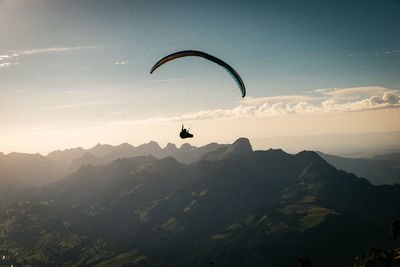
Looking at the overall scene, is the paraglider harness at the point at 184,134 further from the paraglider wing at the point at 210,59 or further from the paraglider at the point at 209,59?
the paraglider wing at the point at 210,59

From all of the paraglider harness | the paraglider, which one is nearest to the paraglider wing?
the paraglider

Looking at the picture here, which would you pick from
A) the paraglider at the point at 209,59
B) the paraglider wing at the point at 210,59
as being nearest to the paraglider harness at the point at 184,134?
the paraglider at the point at 209,59

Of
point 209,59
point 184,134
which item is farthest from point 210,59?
point 184,134

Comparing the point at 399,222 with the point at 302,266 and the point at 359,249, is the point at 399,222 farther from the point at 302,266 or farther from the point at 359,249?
the point at 359,249

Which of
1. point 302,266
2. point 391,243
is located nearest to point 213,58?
point 302,266

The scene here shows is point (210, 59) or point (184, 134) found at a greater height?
point (210, 59)

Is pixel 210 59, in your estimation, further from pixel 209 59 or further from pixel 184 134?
pixel 184 134

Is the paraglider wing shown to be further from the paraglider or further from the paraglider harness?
the paraglider harness

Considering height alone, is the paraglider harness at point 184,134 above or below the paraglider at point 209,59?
below

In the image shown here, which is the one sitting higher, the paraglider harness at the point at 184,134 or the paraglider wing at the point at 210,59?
the paraglider wing at the point at 210,59

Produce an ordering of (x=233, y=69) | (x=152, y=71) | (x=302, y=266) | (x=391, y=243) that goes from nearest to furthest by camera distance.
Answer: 1. (x=233, y=69)
2. (x=152, y=71)
3. (x=302, y=266)
4. (x=391, y=243)

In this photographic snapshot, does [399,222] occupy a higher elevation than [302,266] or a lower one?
higher
